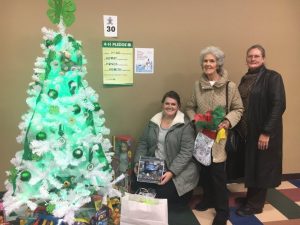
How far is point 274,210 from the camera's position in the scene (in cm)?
264

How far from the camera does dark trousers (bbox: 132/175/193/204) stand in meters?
2.55

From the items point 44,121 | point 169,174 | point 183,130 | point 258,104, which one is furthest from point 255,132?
point 44,121

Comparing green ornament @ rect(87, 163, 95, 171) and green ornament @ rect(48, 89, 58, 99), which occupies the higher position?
green ornament @ rect(48, 89, 58, 99)

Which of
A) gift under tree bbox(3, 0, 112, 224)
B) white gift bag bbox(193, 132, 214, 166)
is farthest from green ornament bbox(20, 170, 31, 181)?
white gift bag bbox(193, 132, 214, 166)

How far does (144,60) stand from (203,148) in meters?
0.96

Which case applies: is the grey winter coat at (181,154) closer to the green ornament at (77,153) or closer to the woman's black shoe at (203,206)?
the woman's black shoe at (203,206)

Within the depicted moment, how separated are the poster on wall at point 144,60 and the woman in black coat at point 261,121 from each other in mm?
832

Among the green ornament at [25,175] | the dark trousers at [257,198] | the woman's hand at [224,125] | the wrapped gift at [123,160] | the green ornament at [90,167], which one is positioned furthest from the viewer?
the wrapped gift at [123,160]

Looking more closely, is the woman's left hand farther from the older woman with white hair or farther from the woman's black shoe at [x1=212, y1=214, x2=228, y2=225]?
the woman's black shoe at [x1=212, y1=214, x2=228, y2=225]

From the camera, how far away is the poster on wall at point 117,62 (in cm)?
269

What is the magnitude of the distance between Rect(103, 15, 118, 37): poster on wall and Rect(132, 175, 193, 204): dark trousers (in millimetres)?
1271

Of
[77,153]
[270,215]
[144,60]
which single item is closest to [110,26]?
[144,60]

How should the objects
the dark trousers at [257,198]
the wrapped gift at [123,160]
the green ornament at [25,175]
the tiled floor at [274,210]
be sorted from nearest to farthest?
1. the green ornament at [25,175]
2. the tiled floor at [274,210]
3. the dark trousers at [257,198]
4. the wrapped gift at [123,160]

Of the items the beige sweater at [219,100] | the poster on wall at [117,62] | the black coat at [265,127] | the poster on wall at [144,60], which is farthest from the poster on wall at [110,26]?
the black coat at [265,127]
